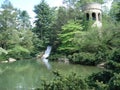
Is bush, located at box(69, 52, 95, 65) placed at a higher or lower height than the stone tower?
lower

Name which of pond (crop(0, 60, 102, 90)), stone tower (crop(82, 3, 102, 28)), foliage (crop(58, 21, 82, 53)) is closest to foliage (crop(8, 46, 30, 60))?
foliage (crop(58, 21, 82, 53))

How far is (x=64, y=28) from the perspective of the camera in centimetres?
3083

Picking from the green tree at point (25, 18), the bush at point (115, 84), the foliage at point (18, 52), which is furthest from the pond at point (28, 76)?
the green tree at point (25, 18)

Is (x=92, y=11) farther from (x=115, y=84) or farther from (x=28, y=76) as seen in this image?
(x=115, y=84)

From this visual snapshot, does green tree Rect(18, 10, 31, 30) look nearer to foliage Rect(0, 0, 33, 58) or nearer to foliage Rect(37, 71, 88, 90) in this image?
foliage Rect(0, 0, 33, 58)

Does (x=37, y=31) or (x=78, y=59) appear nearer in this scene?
(x=78, y=59)

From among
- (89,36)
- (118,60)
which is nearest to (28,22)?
(89,36)

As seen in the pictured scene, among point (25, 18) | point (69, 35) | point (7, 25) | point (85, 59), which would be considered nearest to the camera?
point (85, 59)

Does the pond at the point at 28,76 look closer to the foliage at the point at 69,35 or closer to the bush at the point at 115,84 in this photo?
the bush at the point at 115,84

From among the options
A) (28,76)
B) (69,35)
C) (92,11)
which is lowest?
(28,76)

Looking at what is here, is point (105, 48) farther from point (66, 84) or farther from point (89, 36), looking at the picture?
point (66, 84)

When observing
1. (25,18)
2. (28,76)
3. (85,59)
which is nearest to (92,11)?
(85,59)

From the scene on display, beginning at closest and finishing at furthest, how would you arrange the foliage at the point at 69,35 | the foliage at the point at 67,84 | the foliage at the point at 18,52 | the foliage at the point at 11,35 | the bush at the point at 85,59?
the foliage at the point at 67,84
the bush at the point at 85,59
the foliage at the point at 69,35
the foliage at the point at 18,52
the foliage at the point at 11,35

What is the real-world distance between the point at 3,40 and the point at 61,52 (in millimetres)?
7250
